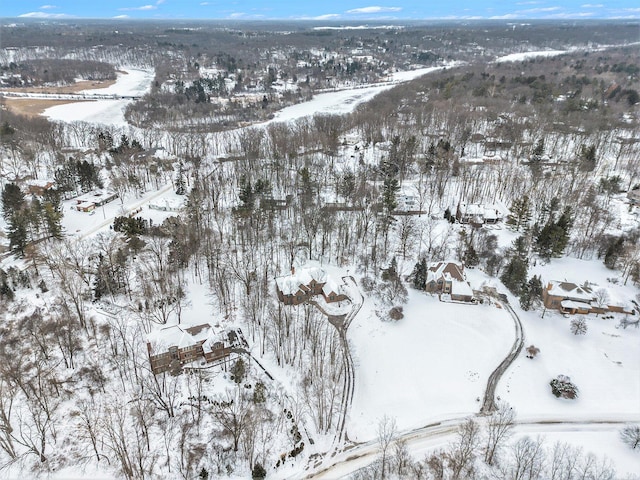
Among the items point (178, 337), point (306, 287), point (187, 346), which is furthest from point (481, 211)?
point (178, 337)

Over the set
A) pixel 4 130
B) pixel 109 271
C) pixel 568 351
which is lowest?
pixel 568 351

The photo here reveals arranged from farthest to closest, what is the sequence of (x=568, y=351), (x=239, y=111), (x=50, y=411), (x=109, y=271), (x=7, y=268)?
(x=239, y=111)
(x=7, y=268)
(x=109, y=271)
(x=568, y=351)
(x=50, y=411)

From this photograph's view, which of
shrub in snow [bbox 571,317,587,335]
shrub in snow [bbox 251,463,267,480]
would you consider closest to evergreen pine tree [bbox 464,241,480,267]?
shrub in snow [bbox 571,317,587,335]

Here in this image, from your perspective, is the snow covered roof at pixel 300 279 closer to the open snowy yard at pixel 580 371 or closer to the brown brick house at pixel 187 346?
the brown brick house at pixel 187 346

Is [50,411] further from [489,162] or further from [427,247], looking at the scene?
[489,162]

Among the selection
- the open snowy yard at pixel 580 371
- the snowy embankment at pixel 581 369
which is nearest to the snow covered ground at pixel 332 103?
the snowy embankment at pixel 581 369

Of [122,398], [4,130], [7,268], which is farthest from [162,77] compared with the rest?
[122,398]

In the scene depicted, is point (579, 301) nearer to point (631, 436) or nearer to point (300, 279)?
point (631, 436)
